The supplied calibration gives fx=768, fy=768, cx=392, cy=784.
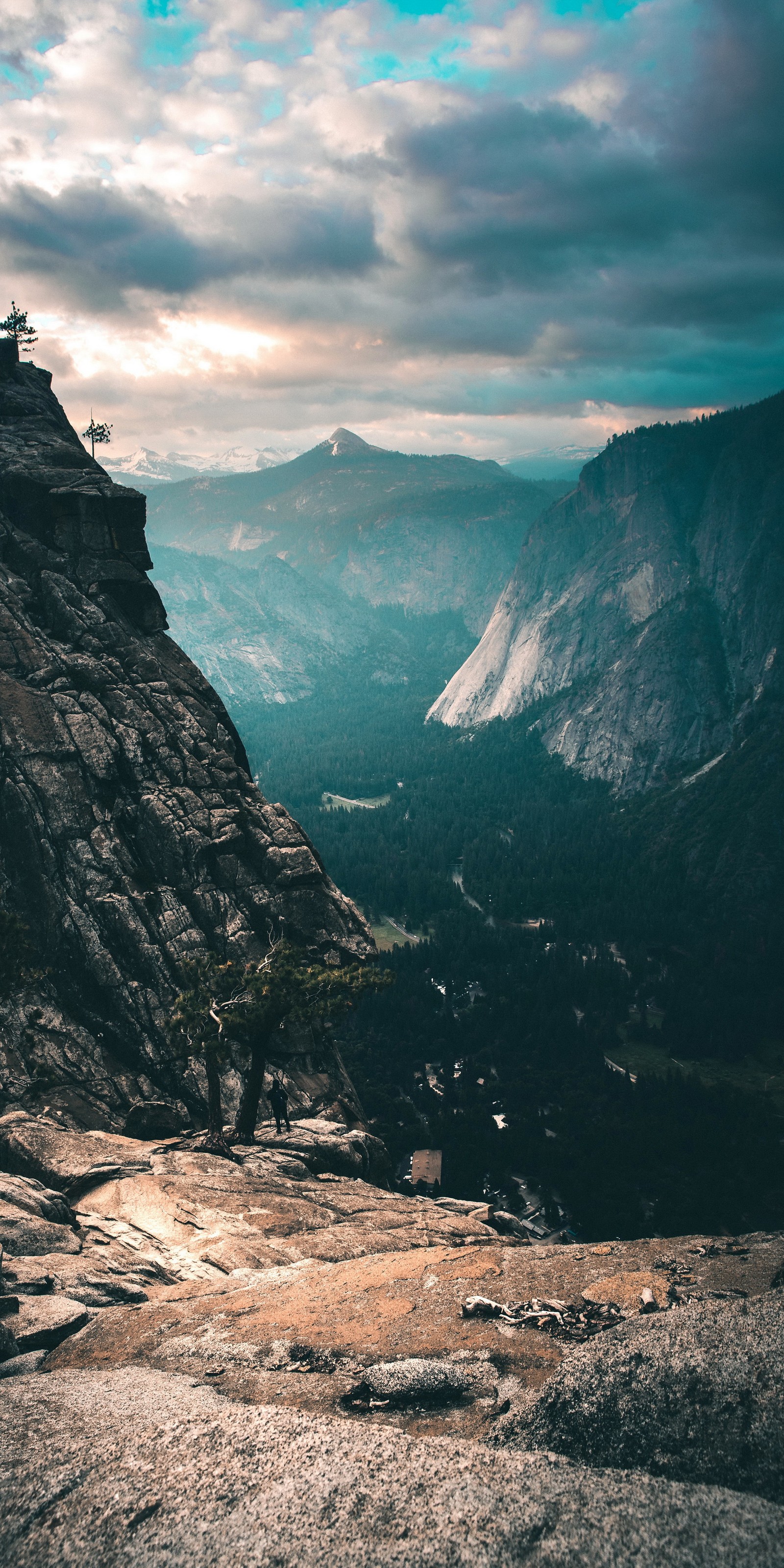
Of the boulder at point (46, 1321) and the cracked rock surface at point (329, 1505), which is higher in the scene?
A: the cracked rock surface at point (329, 1505)

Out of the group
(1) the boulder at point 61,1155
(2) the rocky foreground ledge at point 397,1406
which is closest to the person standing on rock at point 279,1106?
(1) the boulder at point 61,1155

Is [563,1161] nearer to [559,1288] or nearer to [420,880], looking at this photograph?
[559,1288]

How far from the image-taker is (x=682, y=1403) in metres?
10.7

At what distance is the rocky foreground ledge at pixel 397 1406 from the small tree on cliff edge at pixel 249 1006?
1305 centimetres

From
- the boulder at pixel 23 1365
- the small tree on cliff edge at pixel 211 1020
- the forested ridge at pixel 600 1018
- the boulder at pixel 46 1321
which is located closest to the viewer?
the boulder at pixel 23 1365

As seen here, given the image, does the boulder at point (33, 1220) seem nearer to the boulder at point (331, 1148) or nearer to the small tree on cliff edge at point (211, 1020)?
the small tree on cliff edge at point (211, 1020)

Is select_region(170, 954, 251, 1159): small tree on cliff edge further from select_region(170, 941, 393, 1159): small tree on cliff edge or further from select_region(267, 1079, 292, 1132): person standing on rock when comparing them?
select_region(267, 1079, 292, 1132): person standing on rock

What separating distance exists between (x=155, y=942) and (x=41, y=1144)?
64.6 ft

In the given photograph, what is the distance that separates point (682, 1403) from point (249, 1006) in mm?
29427

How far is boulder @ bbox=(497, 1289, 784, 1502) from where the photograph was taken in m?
9.98

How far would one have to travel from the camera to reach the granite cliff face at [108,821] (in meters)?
44.5

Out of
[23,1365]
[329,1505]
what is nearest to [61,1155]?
[23,1365]

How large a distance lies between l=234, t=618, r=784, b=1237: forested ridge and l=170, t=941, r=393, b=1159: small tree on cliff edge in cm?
4015

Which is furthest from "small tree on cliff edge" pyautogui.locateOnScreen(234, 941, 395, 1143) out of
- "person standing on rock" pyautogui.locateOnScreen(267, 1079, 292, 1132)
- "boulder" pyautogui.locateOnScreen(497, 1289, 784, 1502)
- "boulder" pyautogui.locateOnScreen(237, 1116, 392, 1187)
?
"boulder" pyautogui.locateOnScreen(497, 1289, 784, 1502)
